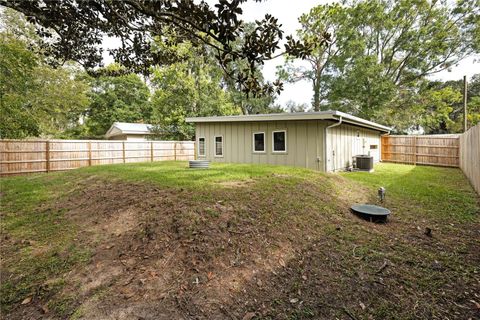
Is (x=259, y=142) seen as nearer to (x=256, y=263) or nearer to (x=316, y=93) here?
(x=256, y=263)

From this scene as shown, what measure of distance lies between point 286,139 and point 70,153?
34.5 ft

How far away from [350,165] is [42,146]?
14.5 m

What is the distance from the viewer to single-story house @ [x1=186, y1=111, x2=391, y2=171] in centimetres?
905

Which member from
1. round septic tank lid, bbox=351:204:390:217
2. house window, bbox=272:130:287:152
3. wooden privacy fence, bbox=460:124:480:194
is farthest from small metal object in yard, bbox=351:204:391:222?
house window, bbox=272:130:287:152

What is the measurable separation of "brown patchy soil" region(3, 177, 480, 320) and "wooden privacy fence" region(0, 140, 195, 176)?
7605 mm

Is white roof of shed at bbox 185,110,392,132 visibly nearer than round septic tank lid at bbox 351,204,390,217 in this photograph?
No

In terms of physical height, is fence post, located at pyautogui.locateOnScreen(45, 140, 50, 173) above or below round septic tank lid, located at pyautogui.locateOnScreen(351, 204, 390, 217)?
above

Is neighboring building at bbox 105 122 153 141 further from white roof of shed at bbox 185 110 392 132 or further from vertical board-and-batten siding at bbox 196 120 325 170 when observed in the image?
white roof of shed at bbox 185 110 392 132

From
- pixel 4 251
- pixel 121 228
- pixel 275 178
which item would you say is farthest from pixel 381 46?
pixel 4 251

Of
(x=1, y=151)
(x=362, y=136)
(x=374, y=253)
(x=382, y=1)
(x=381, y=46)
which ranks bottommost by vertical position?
(x=374, y=253)

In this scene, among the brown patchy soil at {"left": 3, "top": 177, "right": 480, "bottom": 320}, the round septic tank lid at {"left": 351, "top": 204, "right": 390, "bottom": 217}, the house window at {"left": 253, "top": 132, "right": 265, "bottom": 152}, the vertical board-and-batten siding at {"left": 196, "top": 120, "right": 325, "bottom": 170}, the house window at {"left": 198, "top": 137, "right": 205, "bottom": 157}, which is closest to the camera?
the brown patchy soil at {"left": 3, "top": 177, "right": 480, "bottom": 320}

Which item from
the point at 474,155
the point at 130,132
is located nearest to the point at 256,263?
the point at 474,155

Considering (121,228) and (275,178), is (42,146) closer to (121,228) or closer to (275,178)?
(121,228)

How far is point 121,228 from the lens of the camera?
3.48 meters
